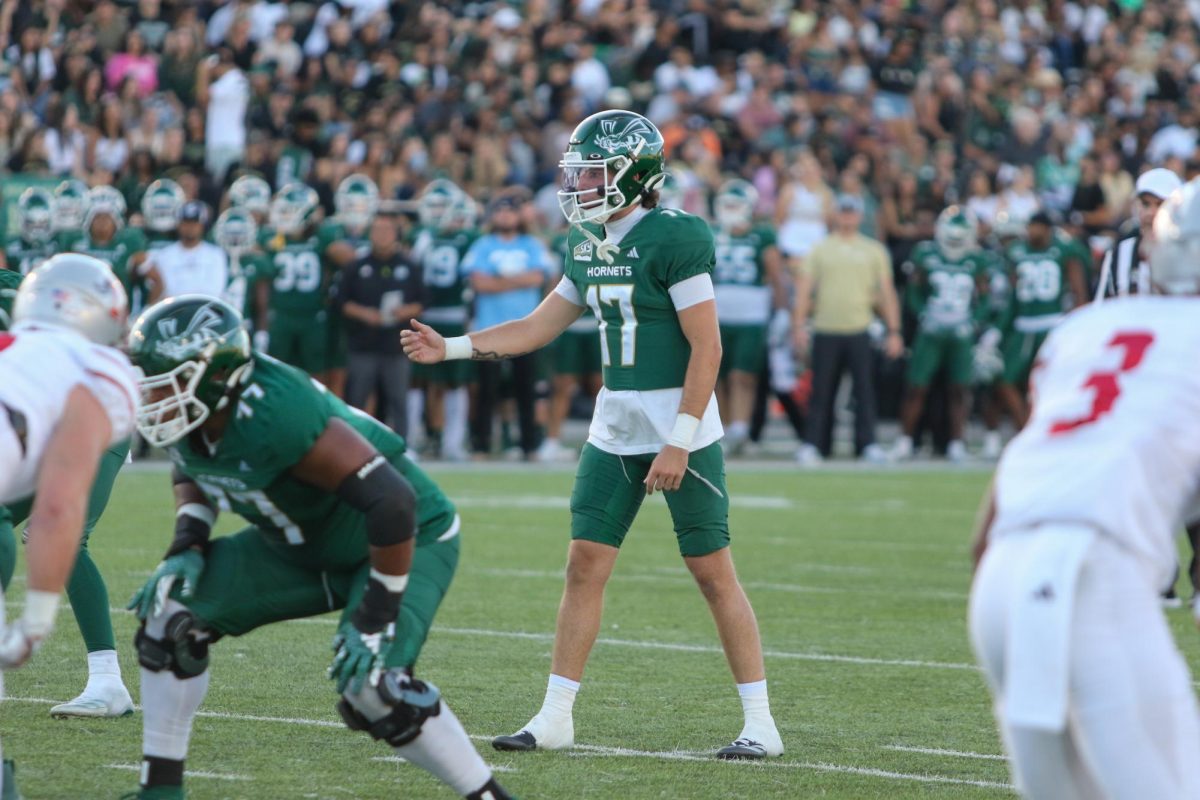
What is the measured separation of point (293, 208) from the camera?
14984 millimetres

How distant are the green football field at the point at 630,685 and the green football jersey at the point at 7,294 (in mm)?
1199

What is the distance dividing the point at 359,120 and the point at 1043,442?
15612 mm

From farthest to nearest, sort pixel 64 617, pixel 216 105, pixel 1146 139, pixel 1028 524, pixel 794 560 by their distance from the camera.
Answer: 1. pixel 1146 139
2. pixel 216 105
3. pixel 794 560
4. pixel 64 617
5. pixel 1028 524

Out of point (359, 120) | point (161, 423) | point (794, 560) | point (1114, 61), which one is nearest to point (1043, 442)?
point (161, 423)

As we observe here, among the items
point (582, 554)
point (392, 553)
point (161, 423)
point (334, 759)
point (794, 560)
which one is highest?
point (161, 423)

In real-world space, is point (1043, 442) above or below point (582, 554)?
above

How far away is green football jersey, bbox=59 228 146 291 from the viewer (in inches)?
526

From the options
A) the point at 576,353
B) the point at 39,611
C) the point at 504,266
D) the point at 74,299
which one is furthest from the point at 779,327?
the point at 39,611

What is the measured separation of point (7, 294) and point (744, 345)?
10.7 metres

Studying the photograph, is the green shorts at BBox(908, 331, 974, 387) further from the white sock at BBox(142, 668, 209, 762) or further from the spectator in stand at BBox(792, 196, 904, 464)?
the white sock at BBox(142, 668, 209, 762)

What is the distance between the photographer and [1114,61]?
23500 millimetres

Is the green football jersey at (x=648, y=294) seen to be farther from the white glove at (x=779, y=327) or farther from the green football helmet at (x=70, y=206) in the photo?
the white glove at (x=779, y=327)

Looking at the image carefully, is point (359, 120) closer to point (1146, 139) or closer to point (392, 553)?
point (1146, 139)

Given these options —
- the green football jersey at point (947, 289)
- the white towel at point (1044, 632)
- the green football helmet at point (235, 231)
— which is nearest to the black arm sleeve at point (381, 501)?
the white towel at point (1044, 632)
